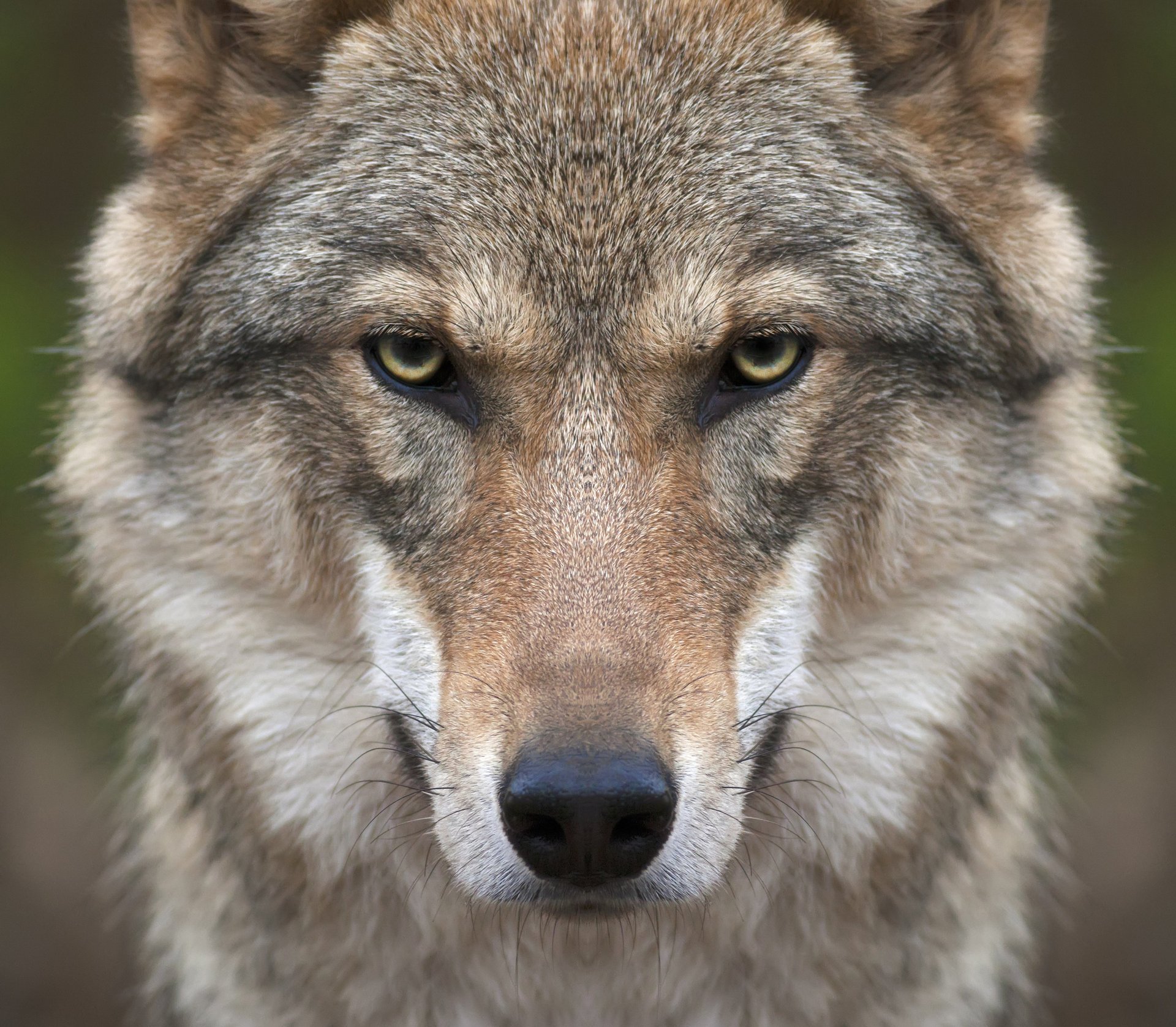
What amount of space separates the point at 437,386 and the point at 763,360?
771 mm

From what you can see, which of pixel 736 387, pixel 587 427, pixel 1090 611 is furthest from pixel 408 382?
pixel 1090 611

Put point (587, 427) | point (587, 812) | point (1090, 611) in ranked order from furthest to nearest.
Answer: point (1090, 611) → point (587, 427) → point (587, 812)

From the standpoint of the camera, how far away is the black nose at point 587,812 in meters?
2.59

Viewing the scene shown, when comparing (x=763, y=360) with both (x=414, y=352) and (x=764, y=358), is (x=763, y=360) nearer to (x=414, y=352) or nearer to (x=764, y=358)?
(x=764, y=358)

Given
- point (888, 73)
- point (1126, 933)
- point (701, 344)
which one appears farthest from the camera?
point (1126, 933)

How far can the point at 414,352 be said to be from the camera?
3.18 metres

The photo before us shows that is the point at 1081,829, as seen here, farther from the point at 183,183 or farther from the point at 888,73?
the point at 183,183

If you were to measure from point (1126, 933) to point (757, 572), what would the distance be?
16.4 ft

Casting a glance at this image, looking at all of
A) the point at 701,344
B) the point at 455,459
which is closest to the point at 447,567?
the point at 455,459

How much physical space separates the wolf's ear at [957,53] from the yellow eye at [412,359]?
1328 mm

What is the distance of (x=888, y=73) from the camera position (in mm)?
3506

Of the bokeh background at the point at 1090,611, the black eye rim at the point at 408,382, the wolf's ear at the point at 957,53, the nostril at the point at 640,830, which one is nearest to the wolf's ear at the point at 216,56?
the black eye rim at the point at 408,382

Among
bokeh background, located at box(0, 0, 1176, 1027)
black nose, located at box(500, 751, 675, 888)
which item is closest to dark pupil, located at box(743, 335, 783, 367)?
black nose, located at box(500, 751, 675, 888)

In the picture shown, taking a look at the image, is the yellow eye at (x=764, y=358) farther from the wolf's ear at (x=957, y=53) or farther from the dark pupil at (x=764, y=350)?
the wolf's ear at (x=957, y=53)
